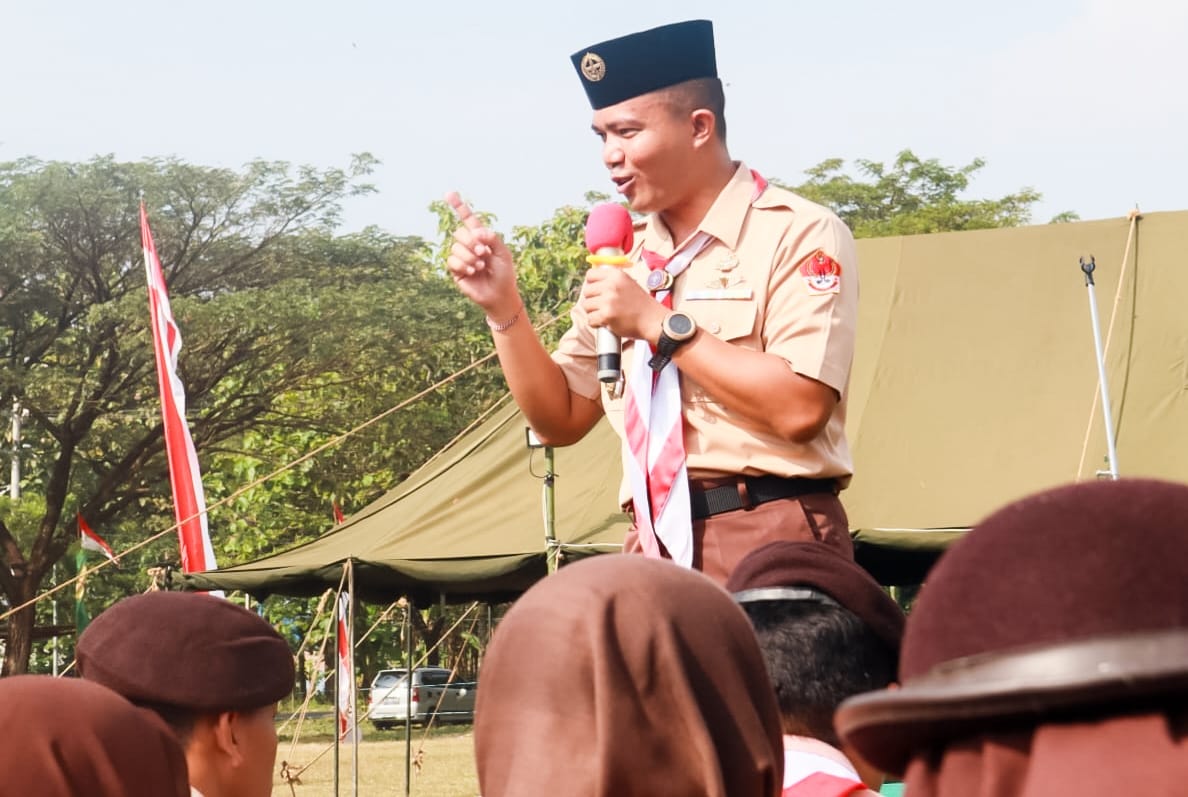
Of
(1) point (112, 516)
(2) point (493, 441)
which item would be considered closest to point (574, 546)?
(2) point (493, 441)

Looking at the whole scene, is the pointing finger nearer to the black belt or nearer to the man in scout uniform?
the man in scout uniform

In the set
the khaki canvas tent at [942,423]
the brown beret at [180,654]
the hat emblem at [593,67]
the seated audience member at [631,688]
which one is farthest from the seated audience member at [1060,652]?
the khaki canvas tent at [942,423]

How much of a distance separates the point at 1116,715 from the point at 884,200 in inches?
1234

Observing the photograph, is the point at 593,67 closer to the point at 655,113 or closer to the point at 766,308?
the point at 655,113

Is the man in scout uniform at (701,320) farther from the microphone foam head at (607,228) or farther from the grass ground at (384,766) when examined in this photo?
the grass ground at (384,766)

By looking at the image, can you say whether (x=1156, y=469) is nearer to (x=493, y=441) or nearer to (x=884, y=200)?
(x=493, y=441)

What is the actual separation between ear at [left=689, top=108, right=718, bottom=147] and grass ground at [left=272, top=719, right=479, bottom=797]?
723 centimetres

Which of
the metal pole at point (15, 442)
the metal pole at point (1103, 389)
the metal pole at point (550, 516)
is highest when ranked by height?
the metal pole at point (1103, 389)

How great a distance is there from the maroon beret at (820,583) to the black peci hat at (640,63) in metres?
1.08

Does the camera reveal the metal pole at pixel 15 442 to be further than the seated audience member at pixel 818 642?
Yes

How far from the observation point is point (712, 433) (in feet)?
10.1

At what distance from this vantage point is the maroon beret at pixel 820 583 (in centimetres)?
226

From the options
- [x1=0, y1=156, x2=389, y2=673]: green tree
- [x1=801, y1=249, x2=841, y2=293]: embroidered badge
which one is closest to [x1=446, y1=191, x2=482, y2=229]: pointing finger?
[x1=801, y1=249, x2=841, y2=293]: embroidered badge

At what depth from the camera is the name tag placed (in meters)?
3.14
